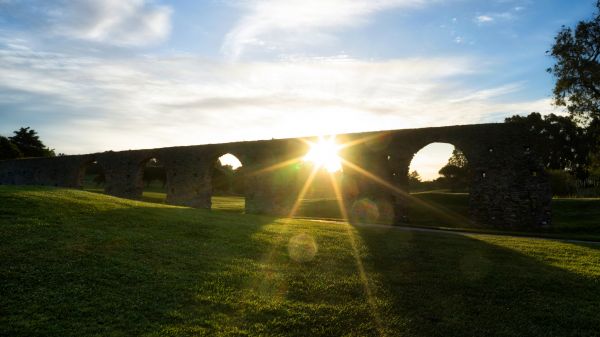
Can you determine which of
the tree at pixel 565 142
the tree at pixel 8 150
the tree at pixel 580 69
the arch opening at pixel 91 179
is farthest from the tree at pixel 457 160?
the tree at pixel 8 150

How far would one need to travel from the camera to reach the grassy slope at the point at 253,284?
Result: 514cm

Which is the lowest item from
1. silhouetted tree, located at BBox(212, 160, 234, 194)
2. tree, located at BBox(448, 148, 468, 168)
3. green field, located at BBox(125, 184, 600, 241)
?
green field, located at BBox(125, 184, 600, 241)

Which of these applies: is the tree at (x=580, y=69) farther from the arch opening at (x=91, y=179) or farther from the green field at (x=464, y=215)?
the arch opening at (x=91, y=179)

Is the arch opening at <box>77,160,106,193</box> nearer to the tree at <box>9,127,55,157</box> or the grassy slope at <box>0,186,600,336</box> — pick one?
the tree at <box>9,127,55,157</box>

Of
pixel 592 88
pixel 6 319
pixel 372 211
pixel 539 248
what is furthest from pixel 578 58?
pixel 6 319

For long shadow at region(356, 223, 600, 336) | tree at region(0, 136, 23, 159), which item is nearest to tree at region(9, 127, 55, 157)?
tree at region(0, 136, 23, 159)

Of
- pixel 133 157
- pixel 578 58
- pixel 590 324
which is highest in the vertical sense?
pixel 578 58

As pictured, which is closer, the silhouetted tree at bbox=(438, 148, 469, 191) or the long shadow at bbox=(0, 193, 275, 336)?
the long shadow at bbox=(0, 193, 275, 336)

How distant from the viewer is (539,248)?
448 inches

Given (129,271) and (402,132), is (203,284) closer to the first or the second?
(129,271)

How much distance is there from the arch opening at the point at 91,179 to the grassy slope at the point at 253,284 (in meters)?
25.8

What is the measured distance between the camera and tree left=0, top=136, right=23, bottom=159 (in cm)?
5522

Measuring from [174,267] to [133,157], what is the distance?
84.0 ft

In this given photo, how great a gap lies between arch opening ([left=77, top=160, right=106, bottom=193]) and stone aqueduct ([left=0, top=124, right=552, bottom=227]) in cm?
423
